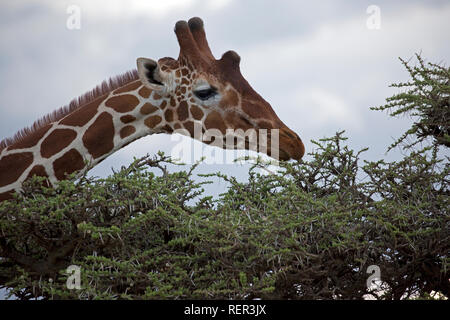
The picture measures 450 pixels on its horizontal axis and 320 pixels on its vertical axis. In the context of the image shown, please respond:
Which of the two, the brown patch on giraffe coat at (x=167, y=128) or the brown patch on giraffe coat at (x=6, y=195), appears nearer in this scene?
the brown patch on giraffe coat at (x=6, y=195)

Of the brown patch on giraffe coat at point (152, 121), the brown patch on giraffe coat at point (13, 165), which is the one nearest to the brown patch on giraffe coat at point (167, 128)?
the brown patch on giraffe coat at point (152, 121)

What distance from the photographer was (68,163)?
691 centimetres

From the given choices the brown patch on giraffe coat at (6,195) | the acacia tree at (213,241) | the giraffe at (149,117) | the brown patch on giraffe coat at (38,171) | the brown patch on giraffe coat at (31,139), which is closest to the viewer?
the acacia tree at (213,241)

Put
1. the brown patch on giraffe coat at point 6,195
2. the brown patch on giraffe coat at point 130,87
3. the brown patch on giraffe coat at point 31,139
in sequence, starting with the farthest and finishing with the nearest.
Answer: the brown patch on giraffe coat at point 130,87
the brown patch on giraffe coat at point 31,139
the brown patch on giraffe coat at point 6,195

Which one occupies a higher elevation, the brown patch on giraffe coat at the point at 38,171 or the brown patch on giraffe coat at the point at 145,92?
the brown patch on giraffe coat at the point at 145,92

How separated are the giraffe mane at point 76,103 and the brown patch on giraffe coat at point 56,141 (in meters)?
0.46

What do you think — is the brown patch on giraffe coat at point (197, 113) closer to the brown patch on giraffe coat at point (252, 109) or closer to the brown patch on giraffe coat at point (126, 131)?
the brown patch on giraffe coat at point (252, 109)

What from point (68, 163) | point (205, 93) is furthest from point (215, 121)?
point (68, 163)

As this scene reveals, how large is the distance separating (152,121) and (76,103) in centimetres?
122

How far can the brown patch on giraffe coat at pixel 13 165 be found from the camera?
6863 mm

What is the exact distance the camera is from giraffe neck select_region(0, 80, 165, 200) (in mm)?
6891

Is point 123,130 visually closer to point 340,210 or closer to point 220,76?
point 220,76

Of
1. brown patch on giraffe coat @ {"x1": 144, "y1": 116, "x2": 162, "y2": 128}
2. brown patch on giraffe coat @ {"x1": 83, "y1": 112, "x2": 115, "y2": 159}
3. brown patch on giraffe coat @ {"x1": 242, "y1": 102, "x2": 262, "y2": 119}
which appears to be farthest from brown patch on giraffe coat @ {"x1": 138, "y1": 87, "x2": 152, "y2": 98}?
brown patch on giraffe coat @ {"x1": 242, "y1": 102, "x2": 262, "y2": 119}

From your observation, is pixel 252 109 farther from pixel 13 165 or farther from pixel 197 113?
pixel 13 165
